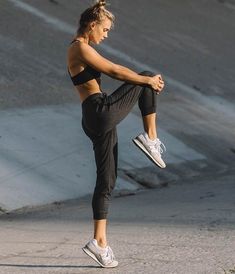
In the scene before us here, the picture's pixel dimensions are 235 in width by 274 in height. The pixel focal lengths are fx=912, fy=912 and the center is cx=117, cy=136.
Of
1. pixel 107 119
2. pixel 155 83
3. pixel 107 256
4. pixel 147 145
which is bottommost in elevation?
pixel 107 256

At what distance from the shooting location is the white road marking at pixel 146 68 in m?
15.4

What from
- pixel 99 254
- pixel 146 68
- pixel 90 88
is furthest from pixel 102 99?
pixel 146 68

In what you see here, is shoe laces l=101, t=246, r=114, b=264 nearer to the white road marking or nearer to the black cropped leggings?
the black cropped leggings

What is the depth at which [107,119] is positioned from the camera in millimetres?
5660

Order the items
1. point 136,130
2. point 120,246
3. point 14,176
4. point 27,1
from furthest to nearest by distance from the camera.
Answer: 1. point 27,1
2. point 136,130
3. point 14,176
4. point 120,246

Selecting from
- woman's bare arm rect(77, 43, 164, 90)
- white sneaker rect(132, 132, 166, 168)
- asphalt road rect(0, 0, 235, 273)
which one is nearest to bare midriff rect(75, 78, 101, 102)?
woman's bare arm rect(77, 43, 164, 90)

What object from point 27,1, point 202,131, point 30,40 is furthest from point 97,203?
point 27,1

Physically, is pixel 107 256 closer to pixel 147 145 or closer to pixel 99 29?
pixel 147 145

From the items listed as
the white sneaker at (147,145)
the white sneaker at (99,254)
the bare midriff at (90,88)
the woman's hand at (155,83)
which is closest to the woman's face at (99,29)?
the bare midriff at (90,88)

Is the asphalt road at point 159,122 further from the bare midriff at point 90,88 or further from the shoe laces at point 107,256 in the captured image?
the bare midriff at point 90,88

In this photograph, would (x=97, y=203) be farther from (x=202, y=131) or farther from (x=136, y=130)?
(x=202, y=131)

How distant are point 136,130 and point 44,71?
2.63m

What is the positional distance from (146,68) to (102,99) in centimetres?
1047

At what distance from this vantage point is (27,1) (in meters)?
17.8
